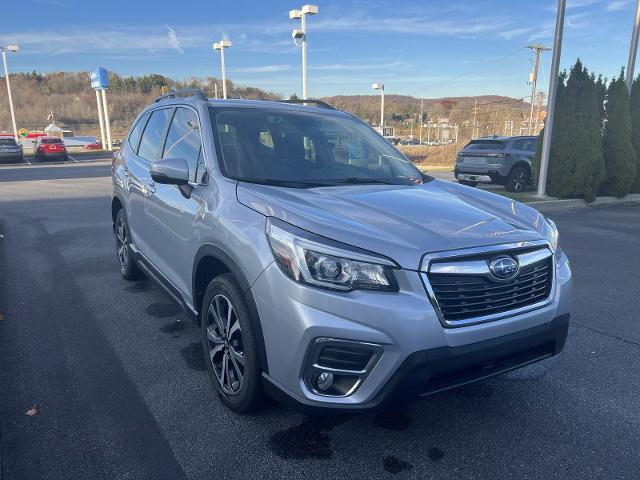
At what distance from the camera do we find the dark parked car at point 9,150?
29.1m

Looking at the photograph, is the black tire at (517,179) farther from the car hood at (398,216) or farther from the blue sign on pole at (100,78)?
the blue sign on pole at (100,78)

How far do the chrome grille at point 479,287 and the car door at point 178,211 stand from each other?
5.19 feet

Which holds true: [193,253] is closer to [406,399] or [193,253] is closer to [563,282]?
[406,399]

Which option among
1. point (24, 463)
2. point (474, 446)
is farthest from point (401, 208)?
point (24, 463)

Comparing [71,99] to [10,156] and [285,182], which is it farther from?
[285,182]

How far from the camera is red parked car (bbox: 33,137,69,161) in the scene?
31.4 meters

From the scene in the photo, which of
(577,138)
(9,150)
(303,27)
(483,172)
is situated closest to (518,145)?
(483,172)

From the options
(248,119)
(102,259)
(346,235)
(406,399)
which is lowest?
(102,259)

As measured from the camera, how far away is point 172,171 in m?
3.10

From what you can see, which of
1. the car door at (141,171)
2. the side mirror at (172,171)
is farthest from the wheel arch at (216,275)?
the car door at (141,171)

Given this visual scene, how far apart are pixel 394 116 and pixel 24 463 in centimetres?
10883

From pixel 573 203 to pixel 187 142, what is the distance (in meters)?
11.0

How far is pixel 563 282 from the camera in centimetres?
277

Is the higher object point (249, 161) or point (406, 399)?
point (249, 161)
